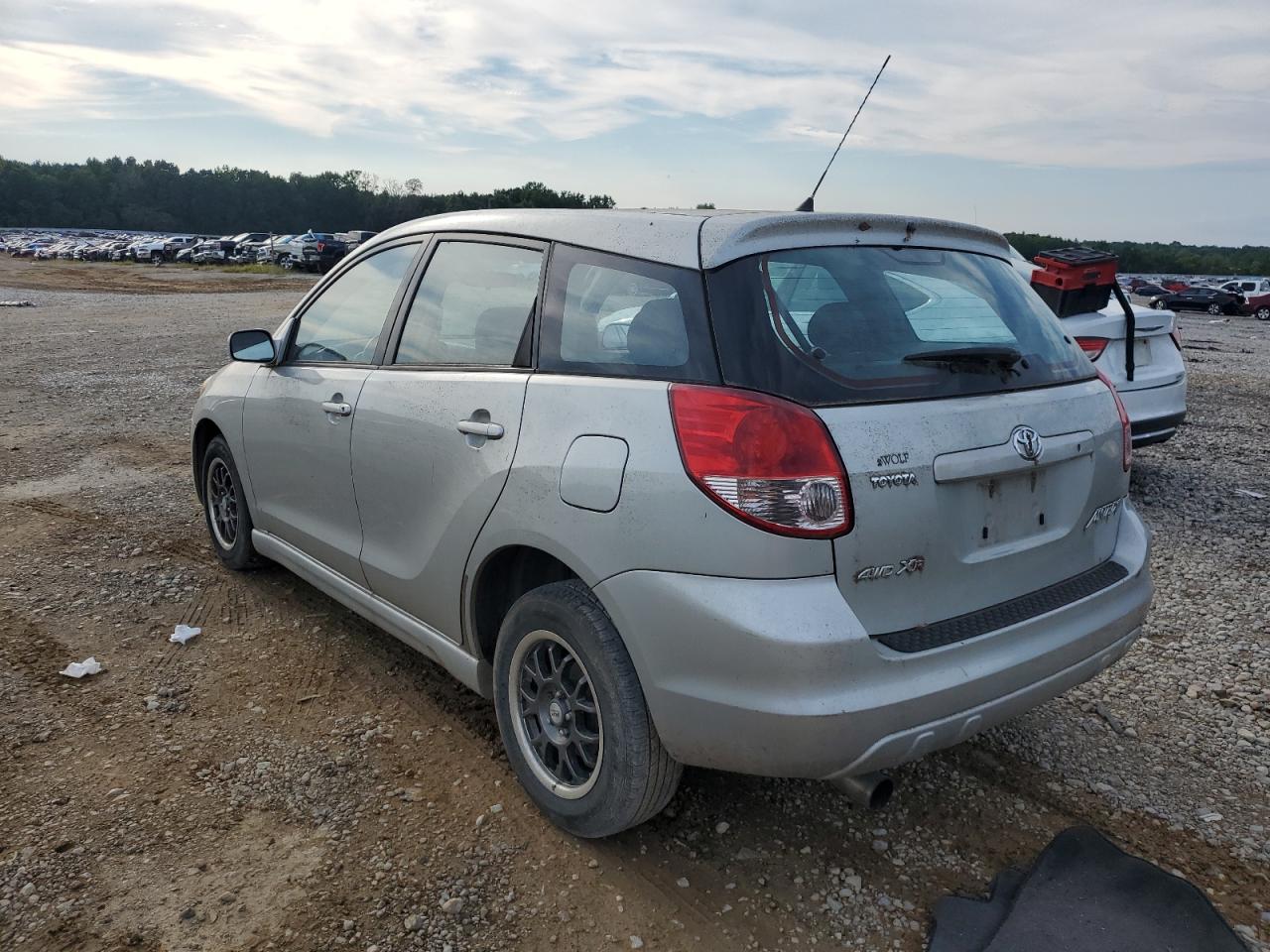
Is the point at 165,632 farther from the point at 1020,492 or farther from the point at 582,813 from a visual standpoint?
the point at 1020,492

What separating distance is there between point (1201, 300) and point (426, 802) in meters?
41.7

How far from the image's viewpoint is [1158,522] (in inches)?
244

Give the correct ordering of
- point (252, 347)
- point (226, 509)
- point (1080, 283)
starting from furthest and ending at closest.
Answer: point (1080, 283)
point (226, 509)
point (252, 347)

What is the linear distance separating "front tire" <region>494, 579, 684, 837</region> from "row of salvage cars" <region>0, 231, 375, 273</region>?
38.6m

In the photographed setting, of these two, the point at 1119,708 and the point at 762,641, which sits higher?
the point at 762,641

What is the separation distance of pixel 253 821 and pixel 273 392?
1949 millimetres

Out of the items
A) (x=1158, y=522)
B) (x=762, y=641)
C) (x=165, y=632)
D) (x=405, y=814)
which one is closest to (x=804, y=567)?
(x=762, y=641)

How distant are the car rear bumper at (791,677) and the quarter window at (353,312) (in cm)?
179

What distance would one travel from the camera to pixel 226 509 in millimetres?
5109

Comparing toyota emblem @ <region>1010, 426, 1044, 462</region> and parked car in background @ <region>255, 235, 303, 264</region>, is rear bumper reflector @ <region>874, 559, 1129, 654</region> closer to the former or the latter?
toyota emblem @ <region>1010, 426, 1044, 462</region>

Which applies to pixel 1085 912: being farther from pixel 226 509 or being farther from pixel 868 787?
pixel 226 509

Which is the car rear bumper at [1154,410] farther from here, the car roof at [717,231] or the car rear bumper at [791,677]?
the car rear bumper at [791,677]

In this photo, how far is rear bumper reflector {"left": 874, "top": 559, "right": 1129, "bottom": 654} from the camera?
242 centimetres

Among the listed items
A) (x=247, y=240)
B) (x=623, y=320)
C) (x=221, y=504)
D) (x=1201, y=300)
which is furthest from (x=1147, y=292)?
(x=247, y=240)
